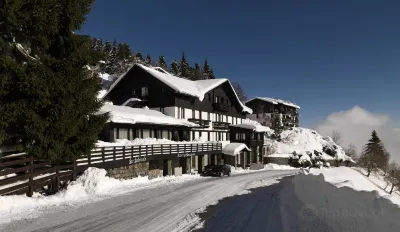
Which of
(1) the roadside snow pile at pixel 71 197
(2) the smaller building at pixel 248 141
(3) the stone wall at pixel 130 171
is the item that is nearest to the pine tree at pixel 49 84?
(1) the roadside snow pile at pixel 71 197

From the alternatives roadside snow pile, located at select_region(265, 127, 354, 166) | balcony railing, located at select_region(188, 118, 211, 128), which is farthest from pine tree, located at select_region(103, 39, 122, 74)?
balcony railing, located at select_region(188, 118, 211, 128)

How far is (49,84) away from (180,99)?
94.5 ft

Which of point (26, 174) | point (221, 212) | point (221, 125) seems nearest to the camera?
point (221, 212)

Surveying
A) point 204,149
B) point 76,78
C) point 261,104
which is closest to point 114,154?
point 76,78

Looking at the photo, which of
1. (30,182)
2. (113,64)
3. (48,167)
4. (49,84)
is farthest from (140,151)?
(113,64)

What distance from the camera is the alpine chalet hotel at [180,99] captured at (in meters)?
41.1

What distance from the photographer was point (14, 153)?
13.8 metres

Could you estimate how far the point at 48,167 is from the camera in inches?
613

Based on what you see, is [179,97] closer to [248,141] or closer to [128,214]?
[248,141]

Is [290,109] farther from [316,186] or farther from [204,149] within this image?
[316,186]

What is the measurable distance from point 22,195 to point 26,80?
5.29m

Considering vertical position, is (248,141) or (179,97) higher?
(179,97)

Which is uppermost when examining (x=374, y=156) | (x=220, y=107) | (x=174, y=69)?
(x=174, y=69)

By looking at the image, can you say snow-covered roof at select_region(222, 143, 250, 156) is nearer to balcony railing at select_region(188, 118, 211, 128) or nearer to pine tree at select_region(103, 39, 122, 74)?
balcony railing at select_region(188, 118, 211, 128)
